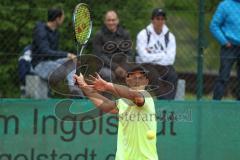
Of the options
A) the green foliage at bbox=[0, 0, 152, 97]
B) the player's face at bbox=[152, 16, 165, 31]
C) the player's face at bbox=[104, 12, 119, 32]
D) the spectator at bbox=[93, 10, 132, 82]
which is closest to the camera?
the spectator at bbox=[93, 10, 132, 82]

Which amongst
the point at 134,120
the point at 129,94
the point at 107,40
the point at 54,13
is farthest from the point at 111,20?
the point at 129,94

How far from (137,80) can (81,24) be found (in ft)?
2.46

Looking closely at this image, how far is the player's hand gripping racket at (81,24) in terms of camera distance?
744cm

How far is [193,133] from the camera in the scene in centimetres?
986

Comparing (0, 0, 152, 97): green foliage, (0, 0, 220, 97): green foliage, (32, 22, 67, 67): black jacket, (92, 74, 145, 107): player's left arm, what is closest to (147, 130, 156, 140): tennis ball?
(92, 74, 145, 107): player's left arm

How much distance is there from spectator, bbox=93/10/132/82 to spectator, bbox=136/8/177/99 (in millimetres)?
192

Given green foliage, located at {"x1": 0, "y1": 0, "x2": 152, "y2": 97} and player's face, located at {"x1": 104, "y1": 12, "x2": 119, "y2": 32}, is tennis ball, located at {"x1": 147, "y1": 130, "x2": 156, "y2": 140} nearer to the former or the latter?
player's face, located at {"x1": 104, "y1": 12, "x2": 119, "y2": 32}

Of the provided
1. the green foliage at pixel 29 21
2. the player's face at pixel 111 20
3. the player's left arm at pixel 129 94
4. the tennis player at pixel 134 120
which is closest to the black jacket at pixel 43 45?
the green foliage at pixel 29 21

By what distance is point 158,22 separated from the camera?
10328 mm

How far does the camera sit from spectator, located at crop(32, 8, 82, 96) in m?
10.1

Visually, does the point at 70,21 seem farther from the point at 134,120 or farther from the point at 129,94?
the point at 129,94

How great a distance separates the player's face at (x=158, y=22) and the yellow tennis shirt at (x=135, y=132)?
2.87 m

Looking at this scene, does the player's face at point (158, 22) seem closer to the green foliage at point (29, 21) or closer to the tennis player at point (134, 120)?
the green foliage at point (29, 21)

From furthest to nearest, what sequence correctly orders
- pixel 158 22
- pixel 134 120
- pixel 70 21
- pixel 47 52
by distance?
1. pixel 70 21
2. pixel 158 22
3. pixel 47 52
4. pixel 134 120
